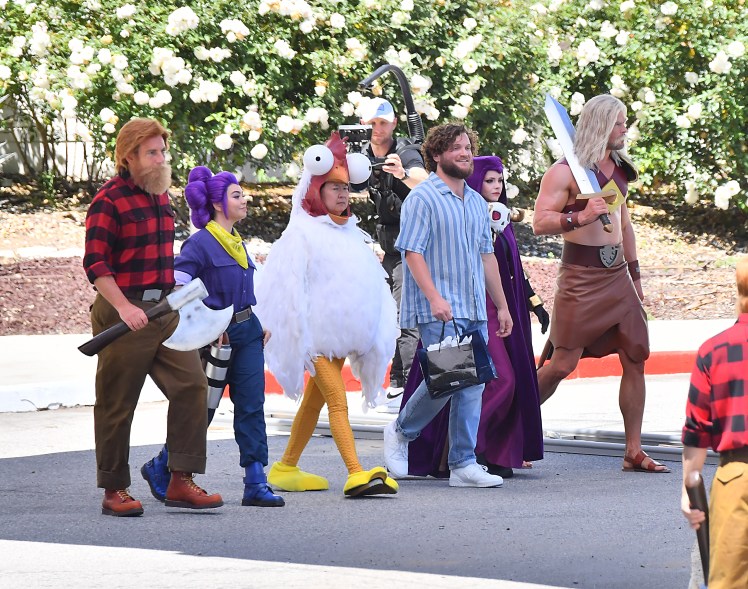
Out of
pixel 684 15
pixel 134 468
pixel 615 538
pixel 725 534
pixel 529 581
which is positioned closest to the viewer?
pixel 725 534

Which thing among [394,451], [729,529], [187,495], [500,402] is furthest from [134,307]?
[729,529]

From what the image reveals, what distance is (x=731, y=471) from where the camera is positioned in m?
4.50

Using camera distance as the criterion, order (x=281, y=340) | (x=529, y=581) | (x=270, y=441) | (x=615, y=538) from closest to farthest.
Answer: (x=529, y=581) → (x=615, y=538) → (x=281, y=340) → (x=270, y=441)

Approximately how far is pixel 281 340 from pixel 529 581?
97.9 inches

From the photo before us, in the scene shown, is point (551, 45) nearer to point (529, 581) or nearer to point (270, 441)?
point (270, 441)

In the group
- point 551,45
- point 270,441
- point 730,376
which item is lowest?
point 270,441

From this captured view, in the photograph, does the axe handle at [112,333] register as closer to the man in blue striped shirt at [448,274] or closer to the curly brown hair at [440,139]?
the man in blue striped shirt at [448,274]

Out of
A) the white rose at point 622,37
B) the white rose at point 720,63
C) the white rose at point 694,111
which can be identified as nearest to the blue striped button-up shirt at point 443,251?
the white rose at point 720,63

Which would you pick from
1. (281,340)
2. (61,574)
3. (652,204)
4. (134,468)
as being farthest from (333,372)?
(652,204)

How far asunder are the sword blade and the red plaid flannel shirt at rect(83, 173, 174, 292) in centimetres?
241

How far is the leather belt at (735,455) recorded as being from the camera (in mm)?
4496

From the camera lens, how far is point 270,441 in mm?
10016

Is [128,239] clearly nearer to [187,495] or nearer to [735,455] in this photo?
[187,495]

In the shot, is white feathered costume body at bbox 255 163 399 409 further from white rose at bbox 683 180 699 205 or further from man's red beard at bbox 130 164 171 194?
white rose at bbox 683 180 699 205
